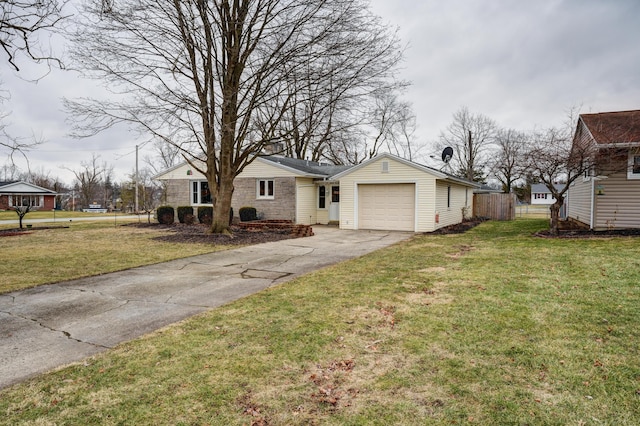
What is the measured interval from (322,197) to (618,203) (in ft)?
41.9

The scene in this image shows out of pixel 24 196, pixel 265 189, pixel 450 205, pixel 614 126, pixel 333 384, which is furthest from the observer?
pixel 24 196

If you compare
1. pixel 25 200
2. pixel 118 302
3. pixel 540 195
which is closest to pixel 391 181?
pixel 118 302

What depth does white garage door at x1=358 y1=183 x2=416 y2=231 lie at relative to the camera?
627 inches

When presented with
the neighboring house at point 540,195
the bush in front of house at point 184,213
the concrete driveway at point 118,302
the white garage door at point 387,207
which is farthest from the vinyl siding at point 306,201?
the neighboring house at point 540,195

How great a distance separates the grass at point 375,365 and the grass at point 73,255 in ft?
14.6

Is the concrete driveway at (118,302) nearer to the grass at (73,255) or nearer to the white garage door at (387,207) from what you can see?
the grass at (73,255)

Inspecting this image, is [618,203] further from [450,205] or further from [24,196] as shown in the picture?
[24,196]

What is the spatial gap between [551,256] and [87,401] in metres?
9.46

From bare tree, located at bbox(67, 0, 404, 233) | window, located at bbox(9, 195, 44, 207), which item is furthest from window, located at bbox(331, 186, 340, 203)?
window, located at bbox(9, 195, 44, 207)

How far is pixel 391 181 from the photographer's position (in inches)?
627

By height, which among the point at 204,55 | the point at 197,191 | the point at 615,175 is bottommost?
the point at 197,191

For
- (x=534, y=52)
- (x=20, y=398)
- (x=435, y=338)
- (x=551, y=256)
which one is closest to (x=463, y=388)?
(x=435, y=338)

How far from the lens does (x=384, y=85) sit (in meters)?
11.6

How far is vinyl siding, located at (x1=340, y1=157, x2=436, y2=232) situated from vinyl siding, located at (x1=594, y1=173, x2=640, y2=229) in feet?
18.8
